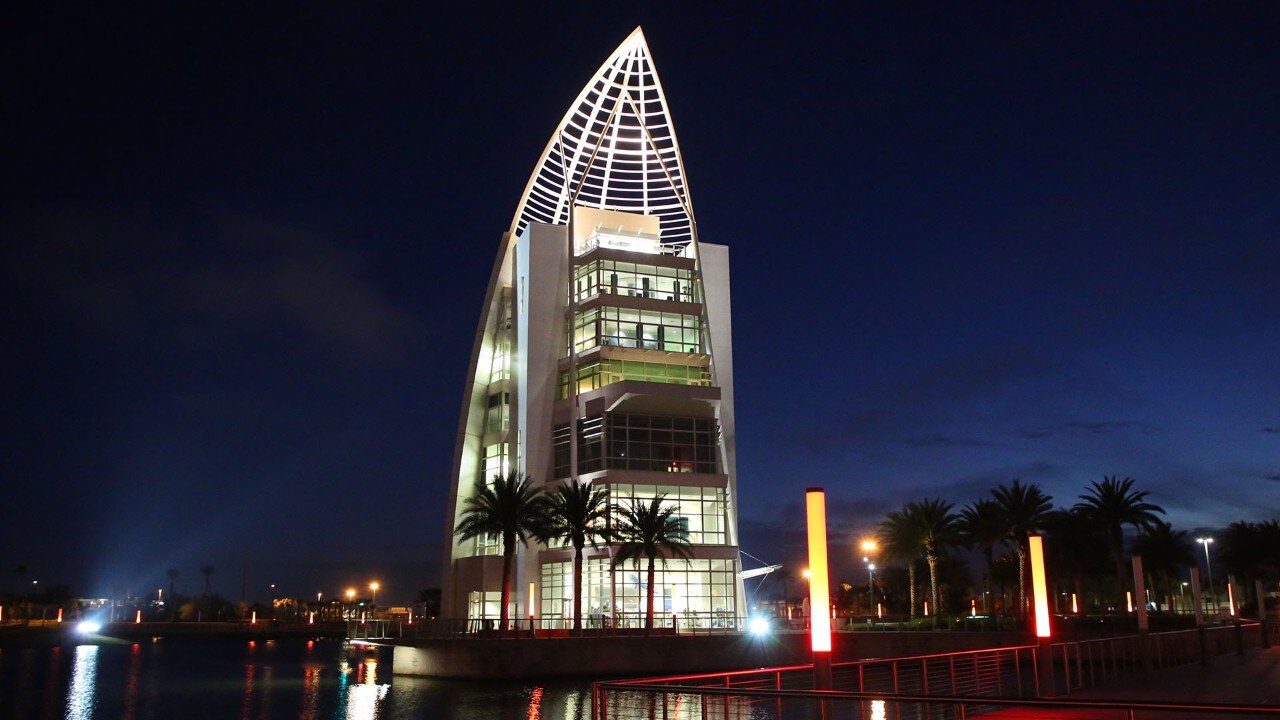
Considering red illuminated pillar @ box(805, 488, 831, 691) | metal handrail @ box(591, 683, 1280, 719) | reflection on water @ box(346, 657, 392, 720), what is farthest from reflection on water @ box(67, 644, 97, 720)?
red illuminated pillar @ box(805, 488, 831, 691)

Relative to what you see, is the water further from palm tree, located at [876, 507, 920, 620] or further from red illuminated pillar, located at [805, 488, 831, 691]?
palm tree, located at [876, 507, 920, 620]

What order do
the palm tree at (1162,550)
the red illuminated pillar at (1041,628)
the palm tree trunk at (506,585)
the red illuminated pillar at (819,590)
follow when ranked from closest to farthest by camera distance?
the red illuminated pillar at (819,590) < the red illuminated pillar at (1041,628) < the palm tree trunk at (506,585) < the palm tree at (1162,550)

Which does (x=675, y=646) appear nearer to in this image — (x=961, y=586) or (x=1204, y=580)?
(x=961, y=586)

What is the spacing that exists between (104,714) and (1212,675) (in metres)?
33.2

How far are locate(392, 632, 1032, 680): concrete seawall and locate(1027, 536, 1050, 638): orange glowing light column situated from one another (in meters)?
26.3

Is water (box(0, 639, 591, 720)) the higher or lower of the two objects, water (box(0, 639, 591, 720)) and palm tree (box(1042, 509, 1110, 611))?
the lower

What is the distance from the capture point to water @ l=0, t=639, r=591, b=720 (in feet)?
106

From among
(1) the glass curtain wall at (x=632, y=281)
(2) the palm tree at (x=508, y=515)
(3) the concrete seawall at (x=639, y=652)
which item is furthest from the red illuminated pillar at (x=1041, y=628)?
(1) the glass curtain wall at (x=632, y=281)

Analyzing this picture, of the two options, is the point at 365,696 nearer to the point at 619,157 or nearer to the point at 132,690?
the point at 132,690

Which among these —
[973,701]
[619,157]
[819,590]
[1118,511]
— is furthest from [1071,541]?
[973,701]

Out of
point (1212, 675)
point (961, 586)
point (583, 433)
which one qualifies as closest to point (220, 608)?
point (961, 586)

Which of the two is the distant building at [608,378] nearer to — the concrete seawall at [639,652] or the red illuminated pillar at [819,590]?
the concrete seawall at [639,652]

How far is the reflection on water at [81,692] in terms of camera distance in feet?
112

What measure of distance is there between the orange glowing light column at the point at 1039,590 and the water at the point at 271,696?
14.2 metres
